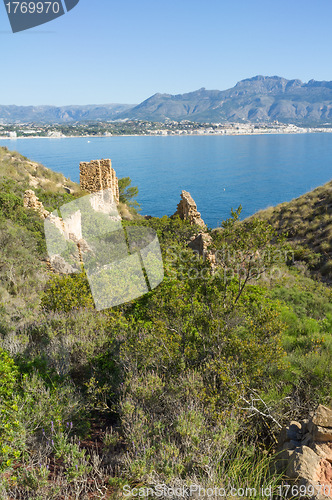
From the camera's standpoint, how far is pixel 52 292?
7.11m

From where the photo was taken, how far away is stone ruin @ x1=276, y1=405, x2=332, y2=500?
3.12 m

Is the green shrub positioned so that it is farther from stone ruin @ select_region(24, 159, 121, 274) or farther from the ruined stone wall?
the ruined stone wall

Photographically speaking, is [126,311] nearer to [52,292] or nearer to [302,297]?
[52,292]

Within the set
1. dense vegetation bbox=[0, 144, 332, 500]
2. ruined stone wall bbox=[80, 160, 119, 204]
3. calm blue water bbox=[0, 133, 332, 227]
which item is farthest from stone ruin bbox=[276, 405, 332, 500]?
calm blue water bbox=[0, 133, 332, 227]

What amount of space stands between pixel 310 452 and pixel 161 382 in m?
2.05

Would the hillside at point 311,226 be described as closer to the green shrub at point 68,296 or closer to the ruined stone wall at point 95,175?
the ruined stone wall at point 95,175

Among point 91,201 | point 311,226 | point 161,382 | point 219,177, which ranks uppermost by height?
point 91,201

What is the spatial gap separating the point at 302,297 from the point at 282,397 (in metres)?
6.92

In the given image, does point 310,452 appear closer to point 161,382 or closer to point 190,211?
point 161,382

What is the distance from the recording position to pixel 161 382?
4586mm

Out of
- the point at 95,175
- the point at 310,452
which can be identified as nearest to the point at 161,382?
the point at 310,452

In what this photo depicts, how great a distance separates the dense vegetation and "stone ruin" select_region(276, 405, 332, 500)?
0.24 meters

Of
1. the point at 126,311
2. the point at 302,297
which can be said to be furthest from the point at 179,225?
the point at 126,311

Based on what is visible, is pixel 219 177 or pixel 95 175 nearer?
pixel 95 175
